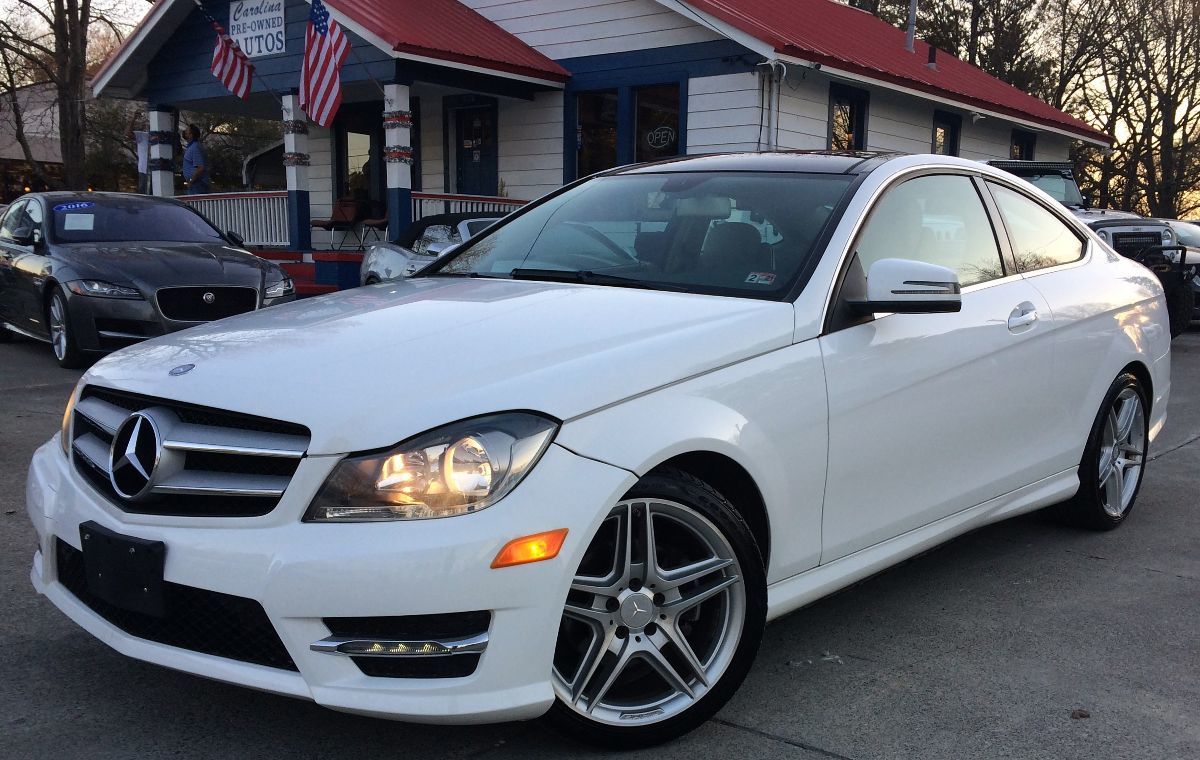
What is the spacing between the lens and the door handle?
3920 millimetres

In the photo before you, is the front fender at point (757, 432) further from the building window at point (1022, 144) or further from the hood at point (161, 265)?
the building window at point (1022, 144)

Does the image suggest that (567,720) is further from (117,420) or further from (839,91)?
(839,91)

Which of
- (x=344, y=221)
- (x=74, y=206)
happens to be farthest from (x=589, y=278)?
(x=344, y=221)

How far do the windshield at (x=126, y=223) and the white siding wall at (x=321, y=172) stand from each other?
361 inches

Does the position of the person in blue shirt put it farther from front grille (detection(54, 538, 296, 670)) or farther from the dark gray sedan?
front grille (detection(54, 538, 296, 670))

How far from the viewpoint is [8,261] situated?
1018cm

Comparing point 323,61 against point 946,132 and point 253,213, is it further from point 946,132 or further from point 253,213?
point 946,132

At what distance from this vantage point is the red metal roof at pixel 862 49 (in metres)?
13.7

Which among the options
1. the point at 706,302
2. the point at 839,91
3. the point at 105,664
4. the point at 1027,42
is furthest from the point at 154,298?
the point at 1027,42

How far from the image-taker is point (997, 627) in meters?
3.69

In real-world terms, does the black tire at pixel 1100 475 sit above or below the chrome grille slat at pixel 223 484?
below

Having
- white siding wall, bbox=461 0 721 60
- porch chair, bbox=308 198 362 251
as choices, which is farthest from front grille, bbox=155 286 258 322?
porch chair, bbox=308 198 362 251

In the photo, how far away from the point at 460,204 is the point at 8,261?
733 centimetres

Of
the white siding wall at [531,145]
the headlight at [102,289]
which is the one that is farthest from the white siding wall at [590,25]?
the headlight at [102,289]
